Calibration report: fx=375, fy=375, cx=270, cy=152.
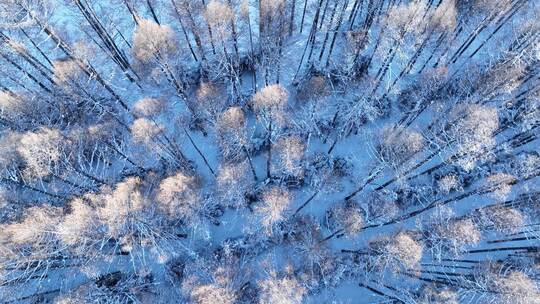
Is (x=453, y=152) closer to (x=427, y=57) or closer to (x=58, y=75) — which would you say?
(x=427, y=57)

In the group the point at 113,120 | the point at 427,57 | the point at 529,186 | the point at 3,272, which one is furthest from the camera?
the point at 427,57

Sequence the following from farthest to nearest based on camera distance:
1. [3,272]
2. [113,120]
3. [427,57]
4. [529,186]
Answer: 1. [427,57]
2. [113,120]
3. [529,186]
4. [3,272]

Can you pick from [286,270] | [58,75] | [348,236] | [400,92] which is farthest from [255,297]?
[58,75]

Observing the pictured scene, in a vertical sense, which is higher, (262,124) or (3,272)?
(262,124)

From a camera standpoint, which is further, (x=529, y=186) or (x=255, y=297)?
(x=529, y=186)

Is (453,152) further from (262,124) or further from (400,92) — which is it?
(262,124)

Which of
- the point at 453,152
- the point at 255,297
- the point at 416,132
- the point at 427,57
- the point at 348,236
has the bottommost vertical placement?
the point at 255,297

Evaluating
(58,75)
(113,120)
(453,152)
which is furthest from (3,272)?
(453,152)
